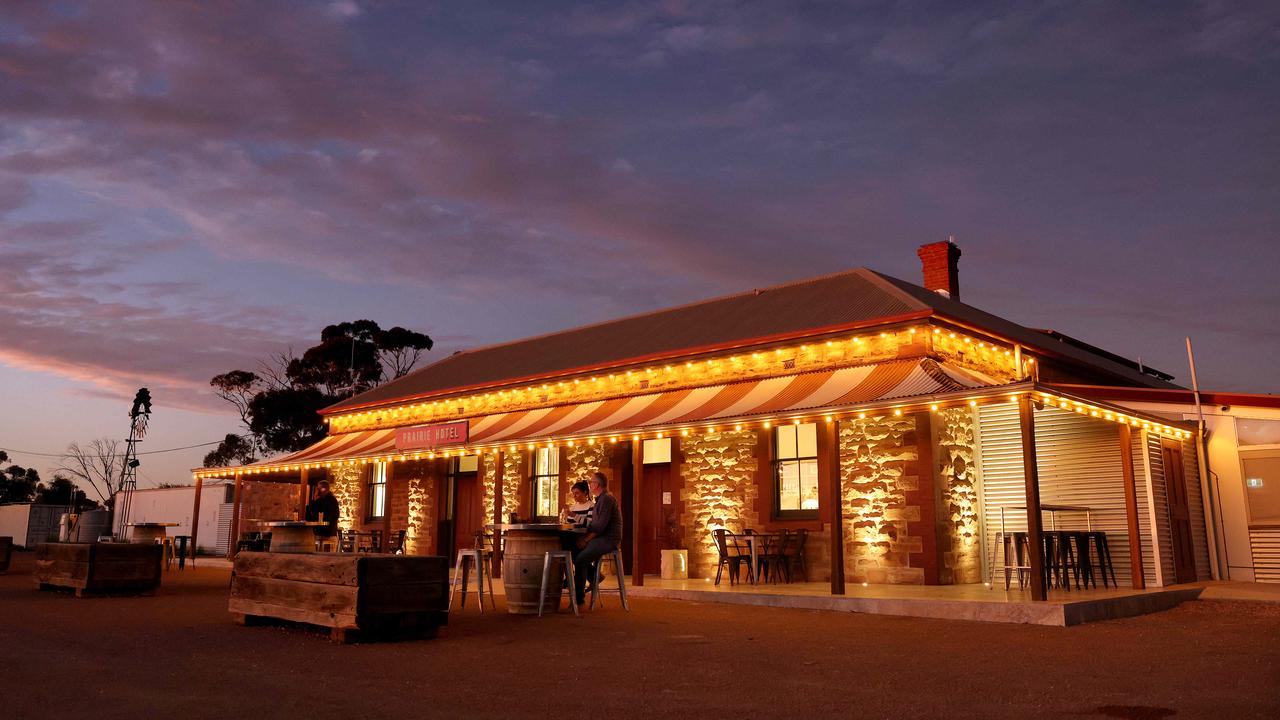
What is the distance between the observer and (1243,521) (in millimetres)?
11562

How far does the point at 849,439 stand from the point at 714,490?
2.19m

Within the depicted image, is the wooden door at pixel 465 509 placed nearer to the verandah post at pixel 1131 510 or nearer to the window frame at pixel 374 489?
the window frame at pixel 374 489

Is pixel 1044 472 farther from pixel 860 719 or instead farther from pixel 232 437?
pixel 232 437

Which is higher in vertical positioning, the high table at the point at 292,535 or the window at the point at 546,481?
the window at the point at 546,481

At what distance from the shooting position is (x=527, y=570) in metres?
8.41

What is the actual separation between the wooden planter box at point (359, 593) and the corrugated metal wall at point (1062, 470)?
23.1ft

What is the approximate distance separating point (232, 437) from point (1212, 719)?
41.0 metres

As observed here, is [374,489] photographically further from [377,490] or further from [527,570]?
[527,570]

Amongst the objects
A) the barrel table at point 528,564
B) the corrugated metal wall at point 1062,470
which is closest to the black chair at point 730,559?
the corrugated metal wall at point 1062,470

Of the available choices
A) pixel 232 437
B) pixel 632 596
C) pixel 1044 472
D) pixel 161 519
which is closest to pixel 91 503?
pixel 232 437

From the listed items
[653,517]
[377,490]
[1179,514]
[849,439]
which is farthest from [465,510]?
[1179,514]

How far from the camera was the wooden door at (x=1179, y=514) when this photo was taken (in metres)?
11.0

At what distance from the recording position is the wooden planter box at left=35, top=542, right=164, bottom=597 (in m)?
9.55

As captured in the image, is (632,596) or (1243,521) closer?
(632,596)
